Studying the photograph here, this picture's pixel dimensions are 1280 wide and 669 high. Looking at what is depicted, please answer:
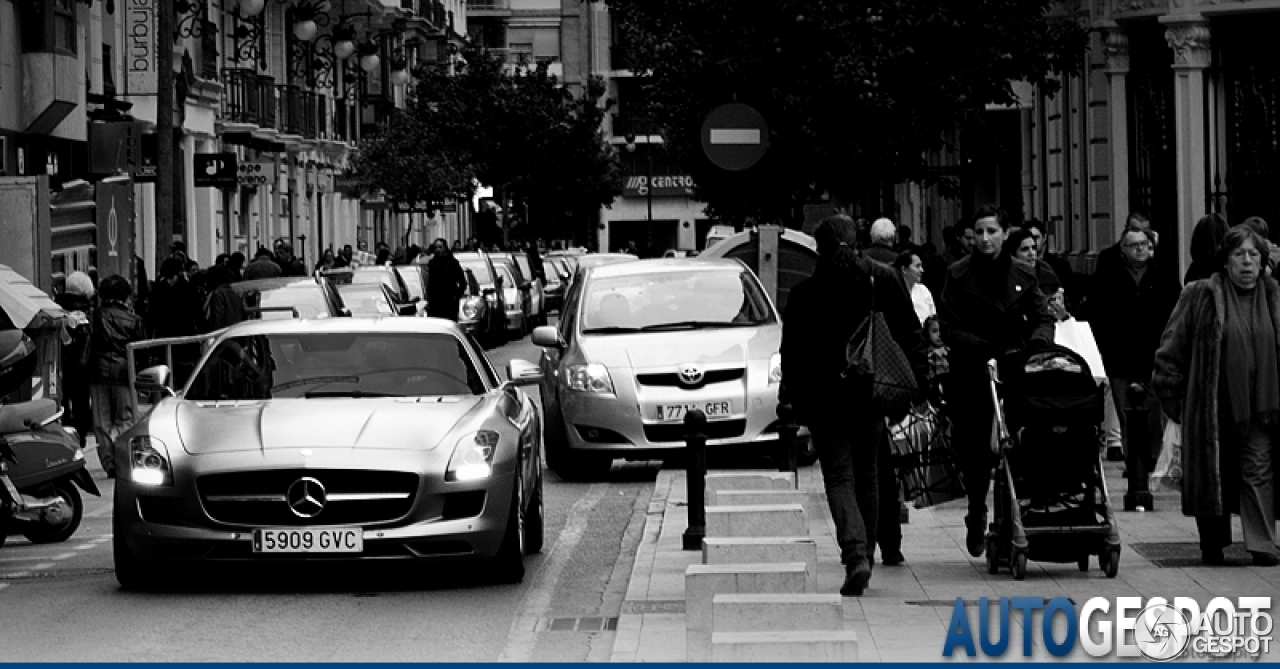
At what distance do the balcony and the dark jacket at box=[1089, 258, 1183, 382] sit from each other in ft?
114

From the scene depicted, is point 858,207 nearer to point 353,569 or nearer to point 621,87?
point 353,569

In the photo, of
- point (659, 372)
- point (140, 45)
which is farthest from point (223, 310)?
point (140, 45)

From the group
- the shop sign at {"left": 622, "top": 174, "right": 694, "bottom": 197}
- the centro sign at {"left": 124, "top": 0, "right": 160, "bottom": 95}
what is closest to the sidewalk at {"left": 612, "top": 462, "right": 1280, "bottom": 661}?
the centro sign at {"left": 124, "top": 0, "right": 160, "bottom": 95}

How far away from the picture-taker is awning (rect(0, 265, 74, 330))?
2241cm

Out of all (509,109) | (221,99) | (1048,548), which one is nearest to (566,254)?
(509,109)

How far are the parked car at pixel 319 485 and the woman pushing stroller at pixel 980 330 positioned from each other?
2.27 meters

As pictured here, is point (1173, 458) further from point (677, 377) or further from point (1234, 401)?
point (677, 377)

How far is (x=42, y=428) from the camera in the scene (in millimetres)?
15875

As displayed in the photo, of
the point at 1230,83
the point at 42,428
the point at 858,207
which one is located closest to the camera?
the point at 42,428

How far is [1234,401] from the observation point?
41.6 ft

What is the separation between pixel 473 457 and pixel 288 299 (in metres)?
12.9

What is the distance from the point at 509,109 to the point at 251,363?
7072 cm

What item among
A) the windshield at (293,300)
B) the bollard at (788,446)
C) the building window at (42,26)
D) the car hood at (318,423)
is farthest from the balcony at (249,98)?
the car hood at (318,423)

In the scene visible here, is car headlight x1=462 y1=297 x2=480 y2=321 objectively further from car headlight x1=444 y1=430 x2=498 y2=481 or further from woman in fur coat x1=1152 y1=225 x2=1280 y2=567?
woman in fur coat x1=1152 y1=225 x2=1280 y2=567
